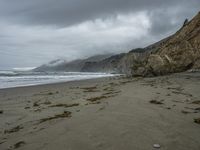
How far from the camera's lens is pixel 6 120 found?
549cm

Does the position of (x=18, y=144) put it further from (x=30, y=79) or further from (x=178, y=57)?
(x=30, y=79)

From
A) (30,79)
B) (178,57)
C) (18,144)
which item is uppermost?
(178,57)

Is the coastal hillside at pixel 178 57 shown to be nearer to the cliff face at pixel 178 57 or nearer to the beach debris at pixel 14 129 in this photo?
the cliff face at pixel 178 57

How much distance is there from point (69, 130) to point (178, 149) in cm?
192

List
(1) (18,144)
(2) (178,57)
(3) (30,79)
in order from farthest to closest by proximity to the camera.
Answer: (3) (30,79), (2) (178,57), (1) (18,144)

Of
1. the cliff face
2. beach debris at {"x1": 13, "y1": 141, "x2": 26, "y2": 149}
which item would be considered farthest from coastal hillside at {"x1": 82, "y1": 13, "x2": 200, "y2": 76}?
beach debris at {"x1": 13, "y1": 141, "x2": 26, "y2": 149}

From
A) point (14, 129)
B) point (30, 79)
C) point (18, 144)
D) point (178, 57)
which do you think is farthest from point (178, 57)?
point (18, 144)

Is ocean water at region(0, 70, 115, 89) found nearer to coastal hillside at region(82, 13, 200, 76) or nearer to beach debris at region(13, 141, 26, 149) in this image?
coastal hillside at region(82, 13, 200, 76)

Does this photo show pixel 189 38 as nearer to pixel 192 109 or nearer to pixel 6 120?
pixel 192 109

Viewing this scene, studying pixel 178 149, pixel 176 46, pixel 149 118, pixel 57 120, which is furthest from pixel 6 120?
pixel 176 46

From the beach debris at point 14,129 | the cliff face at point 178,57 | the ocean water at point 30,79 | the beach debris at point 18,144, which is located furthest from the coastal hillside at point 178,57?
the beach debris at point 18,144

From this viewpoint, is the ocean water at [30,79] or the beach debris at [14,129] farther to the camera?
the ocean water at [30,79]

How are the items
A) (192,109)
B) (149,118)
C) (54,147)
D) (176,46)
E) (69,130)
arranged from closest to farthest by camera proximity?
(54,147) < (69,130) < (149,118) < (192,109) < (176,46)

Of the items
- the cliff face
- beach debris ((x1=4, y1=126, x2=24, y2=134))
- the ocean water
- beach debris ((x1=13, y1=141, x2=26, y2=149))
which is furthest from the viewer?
the cliff face
